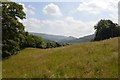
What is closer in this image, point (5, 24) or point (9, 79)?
point (9, 79)

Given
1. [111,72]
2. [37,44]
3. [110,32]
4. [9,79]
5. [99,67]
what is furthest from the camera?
[110,32]

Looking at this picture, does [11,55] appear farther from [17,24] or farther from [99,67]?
[99,67]

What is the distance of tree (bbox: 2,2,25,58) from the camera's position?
4247 centimetres

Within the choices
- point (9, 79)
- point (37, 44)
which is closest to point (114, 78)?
point (9, 79)

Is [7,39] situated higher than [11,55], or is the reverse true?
[7,39]

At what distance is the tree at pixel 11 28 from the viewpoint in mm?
42469

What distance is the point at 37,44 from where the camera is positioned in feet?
187

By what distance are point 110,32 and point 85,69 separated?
2545 inches

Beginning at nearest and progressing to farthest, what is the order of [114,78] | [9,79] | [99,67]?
[114,78]
[99,67]
[9,79]

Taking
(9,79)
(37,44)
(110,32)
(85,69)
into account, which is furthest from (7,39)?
(110,32)

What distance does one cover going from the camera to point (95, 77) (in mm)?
19844

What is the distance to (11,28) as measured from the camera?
43719 mm

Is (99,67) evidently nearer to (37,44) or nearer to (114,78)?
(114,78)

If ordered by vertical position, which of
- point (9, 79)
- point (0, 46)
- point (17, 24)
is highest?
point (17, 24)
